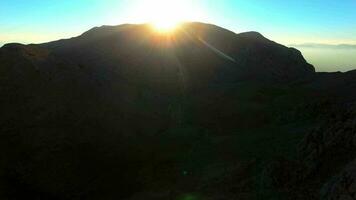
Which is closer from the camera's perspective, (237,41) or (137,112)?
(137,112)

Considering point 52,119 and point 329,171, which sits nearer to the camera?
point 329,171

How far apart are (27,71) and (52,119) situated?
349 centimetres

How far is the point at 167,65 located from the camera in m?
55.0

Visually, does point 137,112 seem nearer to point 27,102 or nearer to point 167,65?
point 27,102

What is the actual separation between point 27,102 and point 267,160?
11.9 metres

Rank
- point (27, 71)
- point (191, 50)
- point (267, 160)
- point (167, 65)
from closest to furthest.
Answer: point (267, 160) → point (27, 71) → point (167, 65) → point (191, 50)

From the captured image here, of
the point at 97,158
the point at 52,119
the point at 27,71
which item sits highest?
the point at 27,71

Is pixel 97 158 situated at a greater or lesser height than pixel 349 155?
lesser

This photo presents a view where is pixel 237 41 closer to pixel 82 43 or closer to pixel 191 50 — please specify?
pixel 191 50

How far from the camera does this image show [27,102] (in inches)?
917

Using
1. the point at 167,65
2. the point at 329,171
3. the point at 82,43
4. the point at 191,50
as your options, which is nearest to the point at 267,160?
the point at 329,171

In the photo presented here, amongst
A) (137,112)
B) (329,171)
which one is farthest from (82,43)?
(329,171)

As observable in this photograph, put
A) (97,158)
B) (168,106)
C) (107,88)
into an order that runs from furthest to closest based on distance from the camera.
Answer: (168,106) < (107,88) < (97,158)

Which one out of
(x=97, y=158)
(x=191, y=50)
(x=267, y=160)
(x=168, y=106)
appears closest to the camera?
(x=267, y=160)
